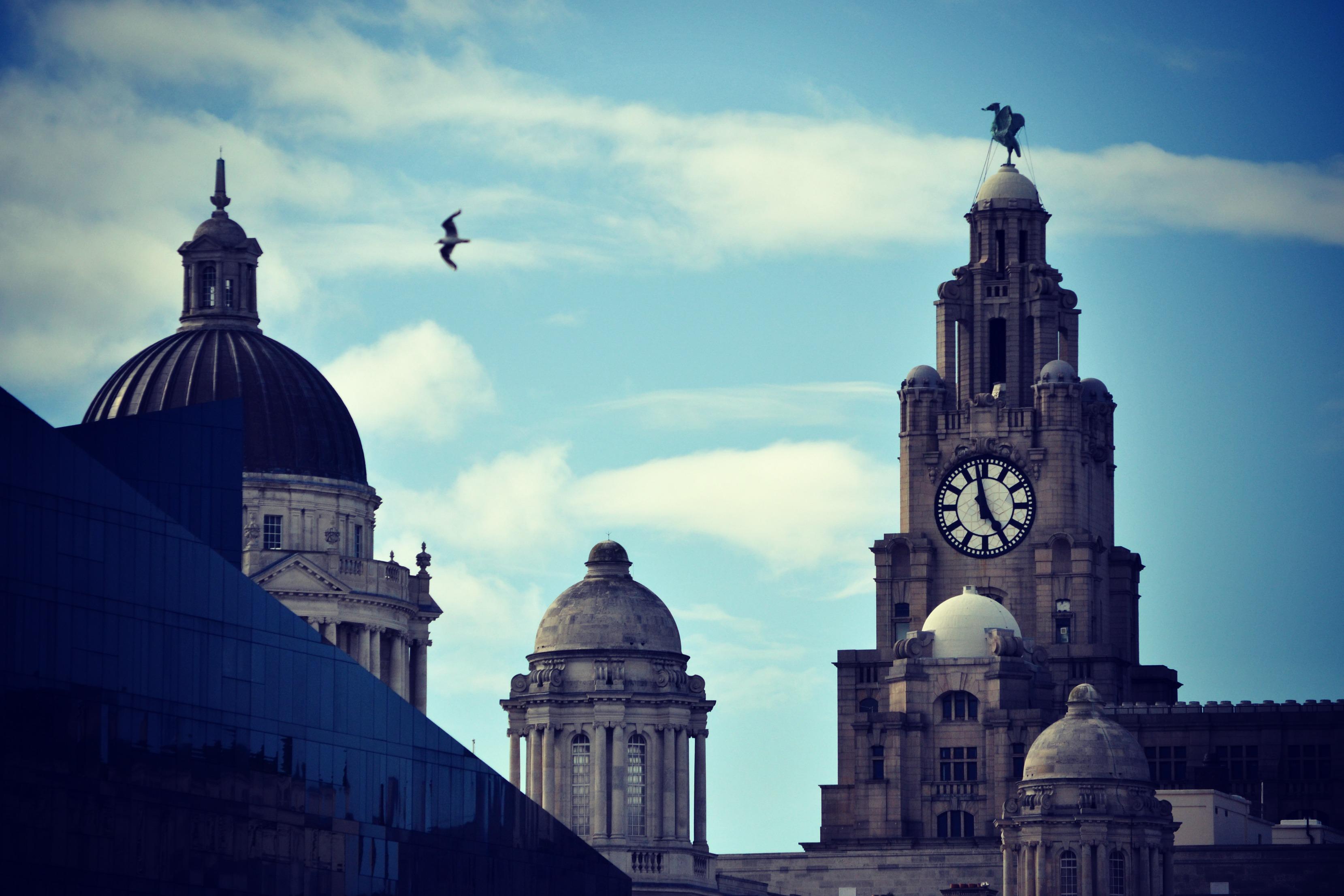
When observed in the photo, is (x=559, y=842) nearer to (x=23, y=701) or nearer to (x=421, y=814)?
(x=421, y=814)

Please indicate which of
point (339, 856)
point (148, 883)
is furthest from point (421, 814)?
point (148, 883)

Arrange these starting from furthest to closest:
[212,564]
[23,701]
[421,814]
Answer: [421,814] < [212,564] < [23,701]

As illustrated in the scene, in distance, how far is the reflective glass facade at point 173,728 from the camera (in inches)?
6147

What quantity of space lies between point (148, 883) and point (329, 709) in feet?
45.2

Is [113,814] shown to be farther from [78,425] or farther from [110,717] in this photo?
[78,425]

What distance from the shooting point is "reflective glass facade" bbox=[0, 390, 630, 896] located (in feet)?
512

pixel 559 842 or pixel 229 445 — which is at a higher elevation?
pixel 229 445

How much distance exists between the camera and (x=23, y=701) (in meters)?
155

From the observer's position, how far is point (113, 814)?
158625 mm

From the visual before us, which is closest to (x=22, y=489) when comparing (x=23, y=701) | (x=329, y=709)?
(x=23, y=701)

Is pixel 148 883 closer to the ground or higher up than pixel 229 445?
closer to the ground

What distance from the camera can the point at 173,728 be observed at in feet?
531

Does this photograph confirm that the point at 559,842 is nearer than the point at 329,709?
No

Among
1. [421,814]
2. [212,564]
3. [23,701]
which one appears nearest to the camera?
[23,701]
